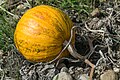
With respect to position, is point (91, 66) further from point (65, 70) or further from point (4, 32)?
point (4, 32)

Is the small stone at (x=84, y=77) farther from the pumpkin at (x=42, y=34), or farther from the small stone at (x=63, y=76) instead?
the pumpkin at (x=42, y=34)

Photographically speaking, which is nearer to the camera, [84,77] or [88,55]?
[84,77]

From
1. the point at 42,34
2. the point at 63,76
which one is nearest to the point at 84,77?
the point at 63,76

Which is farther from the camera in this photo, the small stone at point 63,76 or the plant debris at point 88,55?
the plant debris at point 88,55

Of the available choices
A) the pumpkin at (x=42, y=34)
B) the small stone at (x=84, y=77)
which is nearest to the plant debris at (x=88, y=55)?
the small stone at (x=84, y=77)

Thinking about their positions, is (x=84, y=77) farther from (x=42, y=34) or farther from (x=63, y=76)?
(x=42, y=34)

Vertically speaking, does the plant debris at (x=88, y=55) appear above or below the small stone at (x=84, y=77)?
above

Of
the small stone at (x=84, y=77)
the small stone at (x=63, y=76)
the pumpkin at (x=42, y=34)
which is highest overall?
the pumpkin at (x=42, y=34)
